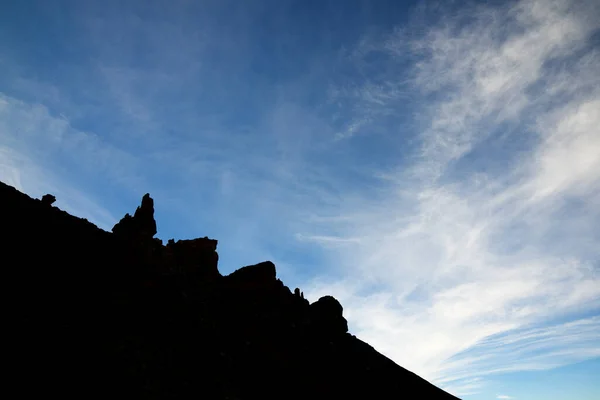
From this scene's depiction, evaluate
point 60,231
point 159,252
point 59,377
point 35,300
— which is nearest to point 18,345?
point 59,377

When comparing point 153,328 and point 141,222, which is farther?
point 141,222

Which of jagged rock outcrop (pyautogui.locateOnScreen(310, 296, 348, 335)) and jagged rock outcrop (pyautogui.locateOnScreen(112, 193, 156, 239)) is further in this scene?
jagged rock outcrop (pyautogui.locateOnScreen(112, 193, 156, 239))

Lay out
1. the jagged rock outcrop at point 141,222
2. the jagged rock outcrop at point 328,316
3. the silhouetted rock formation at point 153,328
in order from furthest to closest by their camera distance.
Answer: the jagged rock outcrop at point 141,222, the jagged rock outcrop at point 328,316, the silhouetted rock formation at point 153,328

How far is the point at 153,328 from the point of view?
25.2 m

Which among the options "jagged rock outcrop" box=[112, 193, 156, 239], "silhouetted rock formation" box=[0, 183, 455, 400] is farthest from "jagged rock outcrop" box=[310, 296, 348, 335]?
"jagged rock outcrop" box=[112, 193, 156, 239]

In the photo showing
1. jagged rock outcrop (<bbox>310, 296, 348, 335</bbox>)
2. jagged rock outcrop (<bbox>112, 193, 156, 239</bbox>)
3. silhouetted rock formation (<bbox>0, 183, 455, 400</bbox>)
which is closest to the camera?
silhouetted rock formation (<bbox>0, 183, 455, 400</bbox>)

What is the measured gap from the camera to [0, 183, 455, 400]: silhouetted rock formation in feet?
62.4

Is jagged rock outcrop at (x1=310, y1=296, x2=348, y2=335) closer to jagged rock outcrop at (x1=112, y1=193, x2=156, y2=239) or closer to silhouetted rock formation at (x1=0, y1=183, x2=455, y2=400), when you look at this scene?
silhouetted rock formation at (x1=0, y1=183, x2=455, y2=400)

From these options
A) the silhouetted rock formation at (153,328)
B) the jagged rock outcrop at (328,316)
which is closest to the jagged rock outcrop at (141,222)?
the silhouetted rock formation at (153,328)

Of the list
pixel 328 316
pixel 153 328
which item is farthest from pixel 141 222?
pixel 328 316

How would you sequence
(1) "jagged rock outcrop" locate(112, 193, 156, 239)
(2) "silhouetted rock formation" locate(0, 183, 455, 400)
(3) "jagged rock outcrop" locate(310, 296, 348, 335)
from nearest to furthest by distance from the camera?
(2) "silhouetted rock formation" locate(0, 183, 455, 400) → (3) "jagged rock outcrop" locate(310, 296, 348, 335) → (1) "jagged rock outcrop" locate(112, 193, 156, 239)

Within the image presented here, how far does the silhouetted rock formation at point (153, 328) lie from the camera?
62.4 ft

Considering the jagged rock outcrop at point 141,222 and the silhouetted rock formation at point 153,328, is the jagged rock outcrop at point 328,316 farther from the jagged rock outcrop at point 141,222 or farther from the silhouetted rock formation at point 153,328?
the jagged rock outcrop at point 141,222

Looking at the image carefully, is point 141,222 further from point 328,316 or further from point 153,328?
point 328,316
